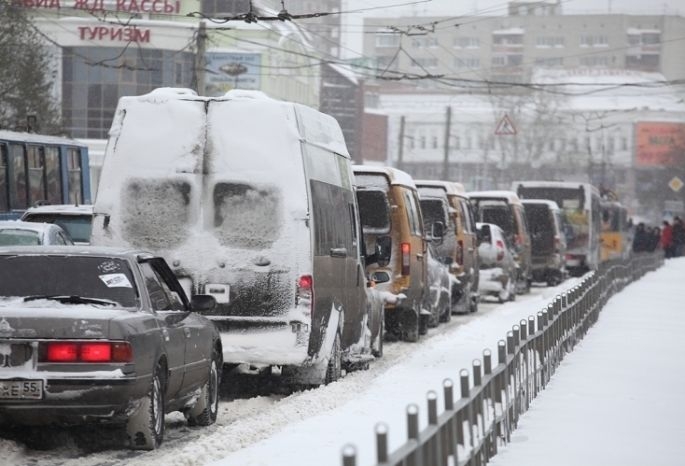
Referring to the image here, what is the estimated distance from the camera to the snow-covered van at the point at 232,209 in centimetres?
1475

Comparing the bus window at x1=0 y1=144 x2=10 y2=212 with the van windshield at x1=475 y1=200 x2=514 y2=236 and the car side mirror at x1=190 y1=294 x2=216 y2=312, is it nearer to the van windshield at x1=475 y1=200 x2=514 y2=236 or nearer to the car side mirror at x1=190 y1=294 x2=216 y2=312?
the van windshield at x1=475 y1=200 x2=514 y2=236

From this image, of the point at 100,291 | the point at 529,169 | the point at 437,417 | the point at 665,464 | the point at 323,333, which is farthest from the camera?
the point at 529,169

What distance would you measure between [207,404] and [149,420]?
196 cm

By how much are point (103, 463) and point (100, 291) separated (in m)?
1.22

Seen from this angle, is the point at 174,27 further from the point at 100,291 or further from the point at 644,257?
the point at 100,291

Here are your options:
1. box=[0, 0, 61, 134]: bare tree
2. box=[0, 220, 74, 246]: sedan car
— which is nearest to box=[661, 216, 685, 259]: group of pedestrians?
box=[0, 0, 61, 134]: bare tree

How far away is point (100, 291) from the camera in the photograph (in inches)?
445

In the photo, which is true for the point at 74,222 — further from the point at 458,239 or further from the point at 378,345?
the point at 458,239

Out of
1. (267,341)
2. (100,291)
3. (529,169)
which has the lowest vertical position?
(529,169)

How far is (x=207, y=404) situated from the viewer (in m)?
13.0

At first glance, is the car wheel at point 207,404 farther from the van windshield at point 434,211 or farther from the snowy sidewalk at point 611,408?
the van windshield at point 434,211

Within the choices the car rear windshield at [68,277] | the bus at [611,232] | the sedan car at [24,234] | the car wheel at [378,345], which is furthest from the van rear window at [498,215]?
the bus at [611,232]

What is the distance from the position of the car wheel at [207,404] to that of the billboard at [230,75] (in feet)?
199

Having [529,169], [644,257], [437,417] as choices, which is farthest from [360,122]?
[437,417]
